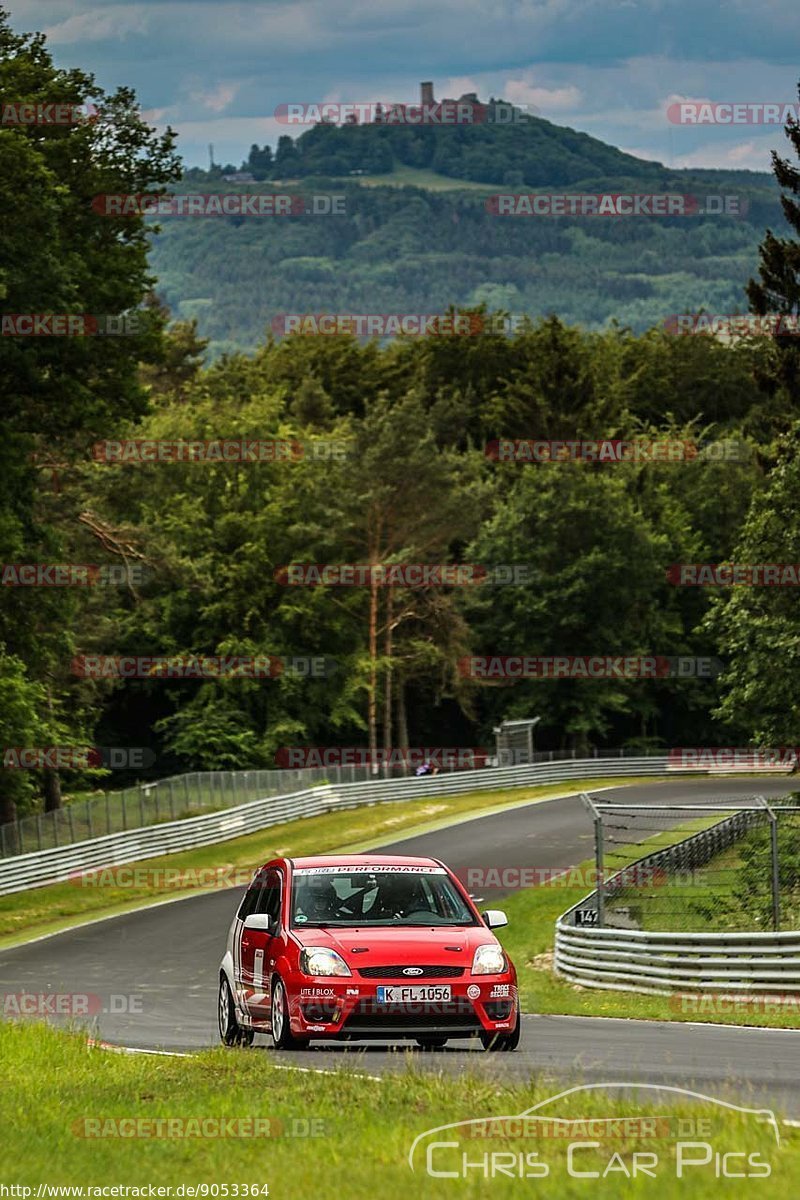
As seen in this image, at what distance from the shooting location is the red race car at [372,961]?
43.8 ft

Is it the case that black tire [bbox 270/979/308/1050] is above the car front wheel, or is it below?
above

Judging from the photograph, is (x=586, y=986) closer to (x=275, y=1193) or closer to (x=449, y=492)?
(x=275, y=1193)

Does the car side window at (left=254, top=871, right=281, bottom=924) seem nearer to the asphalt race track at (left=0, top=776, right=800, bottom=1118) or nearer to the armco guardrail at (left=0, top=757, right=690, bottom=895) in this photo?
the asphalt race track at (left=0, top=776, right=800, bottom=1118)

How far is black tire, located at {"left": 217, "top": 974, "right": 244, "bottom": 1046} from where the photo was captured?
15.2 metres

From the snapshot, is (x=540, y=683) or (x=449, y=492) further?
(x=540, y=683)

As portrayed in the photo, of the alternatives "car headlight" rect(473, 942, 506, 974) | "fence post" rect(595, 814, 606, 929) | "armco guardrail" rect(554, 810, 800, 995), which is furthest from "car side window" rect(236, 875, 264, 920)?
"fence post" rect(595, 814, 606, 929)

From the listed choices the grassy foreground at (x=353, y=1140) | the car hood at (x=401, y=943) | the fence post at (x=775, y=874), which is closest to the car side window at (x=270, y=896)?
the car hood at (x=401, y=943)

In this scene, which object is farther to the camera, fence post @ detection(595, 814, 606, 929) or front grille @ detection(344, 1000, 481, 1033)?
fence post @ detection(595, 814, 606, 929)

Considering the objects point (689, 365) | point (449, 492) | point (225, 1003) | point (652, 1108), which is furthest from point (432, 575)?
point (652, 1108)

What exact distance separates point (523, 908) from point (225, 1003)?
23.4m

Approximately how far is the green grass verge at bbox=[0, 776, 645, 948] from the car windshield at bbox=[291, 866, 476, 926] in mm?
22592

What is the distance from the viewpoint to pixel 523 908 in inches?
1512

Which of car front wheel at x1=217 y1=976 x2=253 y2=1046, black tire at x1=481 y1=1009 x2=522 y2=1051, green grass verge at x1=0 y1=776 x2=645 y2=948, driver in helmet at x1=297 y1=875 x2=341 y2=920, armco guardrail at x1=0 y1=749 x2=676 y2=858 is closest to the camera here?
black tire at x1=481 y1=1009 x2=522 y2=1051

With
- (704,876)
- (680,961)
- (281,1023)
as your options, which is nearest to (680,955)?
(680,961)
